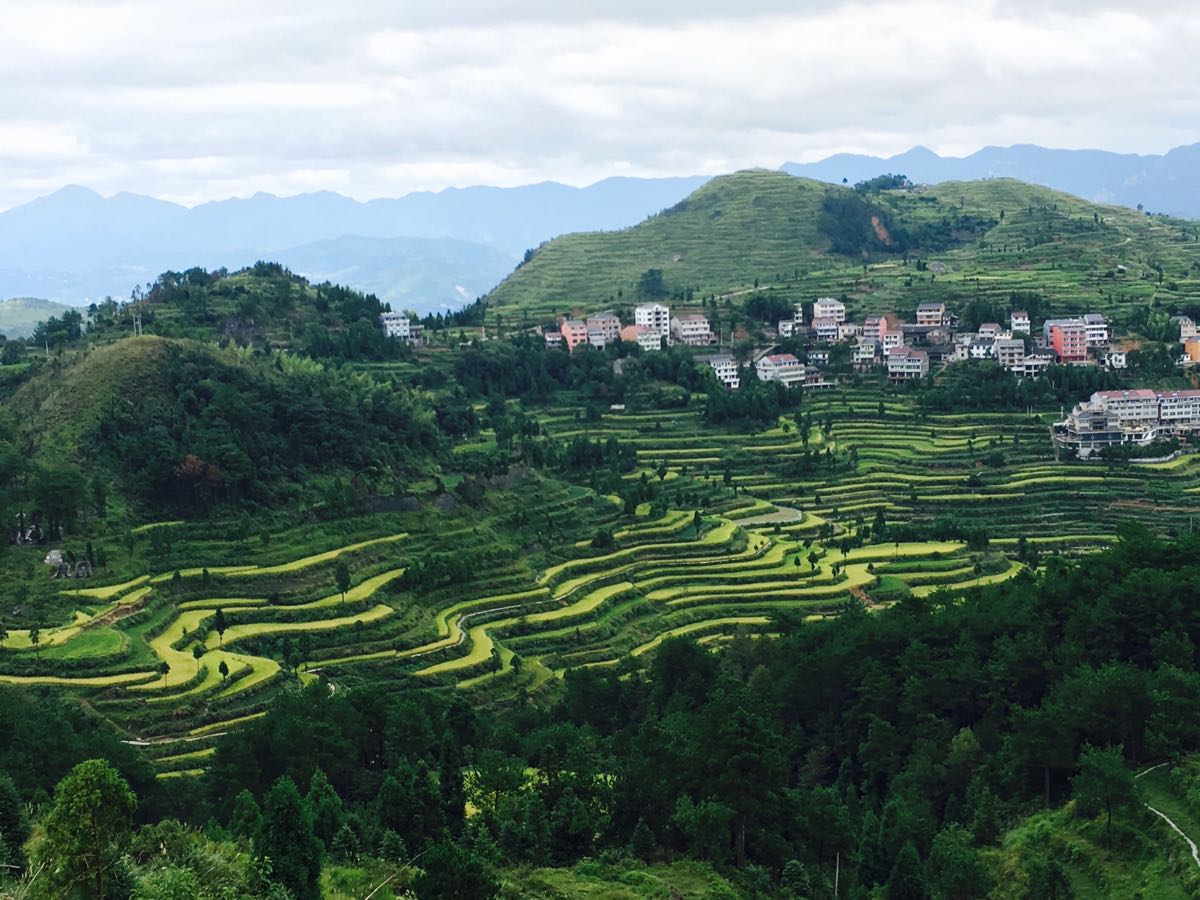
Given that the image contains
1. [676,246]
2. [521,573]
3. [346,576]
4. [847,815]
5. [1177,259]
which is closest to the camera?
[847,815]

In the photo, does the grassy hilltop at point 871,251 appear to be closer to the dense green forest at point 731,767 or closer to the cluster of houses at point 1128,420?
the cluster of houses at point 1128,420

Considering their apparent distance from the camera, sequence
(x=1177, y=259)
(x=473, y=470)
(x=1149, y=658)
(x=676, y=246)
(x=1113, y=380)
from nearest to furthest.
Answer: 1. (x=1149, y=658)
2. (x=473, y=470)
3. (x=1113, y=380)
4. (x=1177, y=259)
5. (x=676, y=246)

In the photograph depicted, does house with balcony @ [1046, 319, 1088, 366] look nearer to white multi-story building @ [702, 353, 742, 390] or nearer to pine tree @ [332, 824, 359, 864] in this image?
white multi-story building @ [702, 353, 742, 390]

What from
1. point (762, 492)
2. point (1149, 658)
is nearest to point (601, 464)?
point (762, 492)

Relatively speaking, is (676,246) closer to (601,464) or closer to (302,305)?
(302,305)

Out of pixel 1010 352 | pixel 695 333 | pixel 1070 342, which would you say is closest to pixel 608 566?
pixel 1010 352

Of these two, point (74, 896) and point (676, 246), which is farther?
point (676, 246)

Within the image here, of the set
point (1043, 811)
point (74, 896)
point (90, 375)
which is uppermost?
point (90, 375)
